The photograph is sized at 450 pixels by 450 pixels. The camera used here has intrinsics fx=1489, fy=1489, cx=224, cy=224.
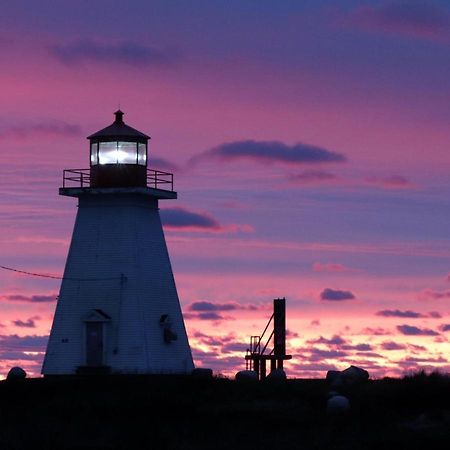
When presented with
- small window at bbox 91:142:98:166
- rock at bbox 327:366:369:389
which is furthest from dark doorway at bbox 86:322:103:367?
rock at bbox 327:366:369:389

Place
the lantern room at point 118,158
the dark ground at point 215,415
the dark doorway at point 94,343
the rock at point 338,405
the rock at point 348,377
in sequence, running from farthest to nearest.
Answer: the lantern room at point 118,158
the dark doorway at point 94,343
the rock at point 348,377
the rock at point 338,405
the dark ground at point 215,415

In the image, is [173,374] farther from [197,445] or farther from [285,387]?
[197,445]

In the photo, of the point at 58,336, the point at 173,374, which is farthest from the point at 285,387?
the point at 58,336

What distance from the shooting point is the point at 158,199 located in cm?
6456

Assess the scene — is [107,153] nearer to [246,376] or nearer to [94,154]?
[94,154]

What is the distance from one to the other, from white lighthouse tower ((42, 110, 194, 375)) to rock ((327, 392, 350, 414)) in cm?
1202

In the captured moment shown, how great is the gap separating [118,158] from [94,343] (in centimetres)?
801

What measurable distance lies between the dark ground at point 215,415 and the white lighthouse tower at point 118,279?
187 centimetres

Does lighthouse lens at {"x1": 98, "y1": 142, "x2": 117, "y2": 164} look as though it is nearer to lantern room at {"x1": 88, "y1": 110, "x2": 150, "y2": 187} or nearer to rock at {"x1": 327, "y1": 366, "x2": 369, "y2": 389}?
lantern room at {"x1": 88, "y1": 110, "x2": 150, "y2": 187}

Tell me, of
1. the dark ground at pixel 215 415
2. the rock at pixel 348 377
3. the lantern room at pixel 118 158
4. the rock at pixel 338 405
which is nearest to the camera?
the dark ground at pixel 215 415

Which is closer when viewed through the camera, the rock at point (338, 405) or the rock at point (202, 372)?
the rock at point (338, 405)

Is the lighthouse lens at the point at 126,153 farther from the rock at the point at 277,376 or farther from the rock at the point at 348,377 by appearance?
the rock at the point at 348,377

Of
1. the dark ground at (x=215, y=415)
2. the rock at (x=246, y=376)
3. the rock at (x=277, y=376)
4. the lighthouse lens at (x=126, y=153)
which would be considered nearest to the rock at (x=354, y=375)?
the dark ground at (x=215, y=415)

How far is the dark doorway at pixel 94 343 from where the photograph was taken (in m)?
61.6
